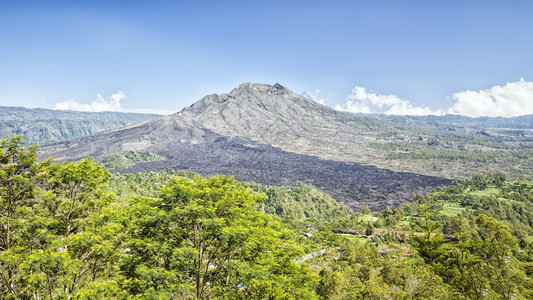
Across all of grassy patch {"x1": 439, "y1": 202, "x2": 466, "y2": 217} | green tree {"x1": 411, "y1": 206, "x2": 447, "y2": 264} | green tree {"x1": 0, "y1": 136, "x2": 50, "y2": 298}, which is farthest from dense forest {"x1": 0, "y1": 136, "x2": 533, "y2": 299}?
grassy patch {"x1": 439, "y1": 202, "x2": 466, "y2": 217}

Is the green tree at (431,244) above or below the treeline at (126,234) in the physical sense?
below

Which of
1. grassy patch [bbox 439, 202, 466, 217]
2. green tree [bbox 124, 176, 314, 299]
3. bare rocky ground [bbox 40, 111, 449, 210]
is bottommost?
grassy patch [bbox 439, 202, 466, 217]

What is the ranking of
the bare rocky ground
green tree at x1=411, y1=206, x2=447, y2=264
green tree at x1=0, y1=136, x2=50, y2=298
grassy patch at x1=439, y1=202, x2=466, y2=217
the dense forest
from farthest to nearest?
the bare rocky ground → grassy patch at x1=439, y1=202, x2=466, y2=217 → green tree at x1=411, y1=206, x2=447, y2=264 → green tree at x1=0, y1=136, x2=50, y2=298 → the dense forest

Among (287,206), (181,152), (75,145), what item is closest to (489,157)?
(287,206)

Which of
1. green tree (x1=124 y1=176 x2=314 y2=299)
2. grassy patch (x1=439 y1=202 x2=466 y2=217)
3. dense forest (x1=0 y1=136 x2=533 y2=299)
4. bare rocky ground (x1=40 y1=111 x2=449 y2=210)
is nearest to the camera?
dense forest (x1=0 y1=136 x2=533 y2=299)

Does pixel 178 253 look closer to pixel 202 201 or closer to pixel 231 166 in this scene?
pixel 202 201

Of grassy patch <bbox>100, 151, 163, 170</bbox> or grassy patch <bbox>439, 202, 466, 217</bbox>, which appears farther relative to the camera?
grassy patch <bbox>100, 151, 163, 170</bbox>

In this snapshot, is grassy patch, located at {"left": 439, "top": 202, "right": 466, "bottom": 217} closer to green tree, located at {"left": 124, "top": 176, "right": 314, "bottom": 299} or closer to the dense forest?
the dense forest

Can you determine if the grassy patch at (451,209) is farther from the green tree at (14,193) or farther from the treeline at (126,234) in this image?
the green tree at (14,193)

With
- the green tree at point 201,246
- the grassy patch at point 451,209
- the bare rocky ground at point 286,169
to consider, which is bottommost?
the grassy patch at point 451,209

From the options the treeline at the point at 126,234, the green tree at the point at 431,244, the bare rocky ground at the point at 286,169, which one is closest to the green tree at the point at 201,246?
the treeline at the point at 126,234

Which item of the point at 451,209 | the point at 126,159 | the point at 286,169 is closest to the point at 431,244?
the point at 451,209
